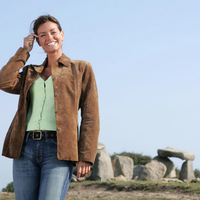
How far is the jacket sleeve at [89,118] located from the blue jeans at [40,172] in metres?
0.18

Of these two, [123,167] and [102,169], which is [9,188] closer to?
[102,169]

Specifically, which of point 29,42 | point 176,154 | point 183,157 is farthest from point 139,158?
point 29,42

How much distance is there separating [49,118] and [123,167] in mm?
12038

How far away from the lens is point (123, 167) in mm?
14133

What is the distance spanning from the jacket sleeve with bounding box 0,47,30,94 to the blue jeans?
614 millimetres

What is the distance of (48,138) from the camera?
2.45m

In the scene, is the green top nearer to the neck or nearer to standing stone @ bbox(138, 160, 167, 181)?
the neck

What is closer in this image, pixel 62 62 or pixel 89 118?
pixel 89 118

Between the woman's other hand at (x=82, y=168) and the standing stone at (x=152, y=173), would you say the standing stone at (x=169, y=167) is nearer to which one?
the standing stone at (x=152, y=173)

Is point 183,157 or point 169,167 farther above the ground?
point 183,157

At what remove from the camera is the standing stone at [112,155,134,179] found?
14031mm

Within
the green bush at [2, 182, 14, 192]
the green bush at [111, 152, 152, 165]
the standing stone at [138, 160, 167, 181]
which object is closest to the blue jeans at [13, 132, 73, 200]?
the standing stone at [138, 160, 167, 181]

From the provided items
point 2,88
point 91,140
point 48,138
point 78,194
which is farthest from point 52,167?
point 78,194

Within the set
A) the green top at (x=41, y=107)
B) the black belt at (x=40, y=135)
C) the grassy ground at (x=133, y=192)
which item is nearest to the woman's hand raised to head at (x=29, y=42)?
the green top at (x=41, y=107)
